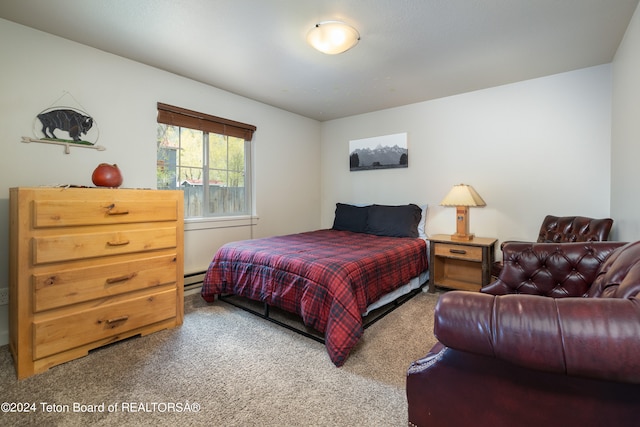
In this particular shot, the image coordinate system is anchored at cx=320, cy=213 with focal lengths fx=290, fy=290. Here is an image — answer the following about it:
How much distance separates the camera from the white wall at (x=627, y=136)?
6.23 ft

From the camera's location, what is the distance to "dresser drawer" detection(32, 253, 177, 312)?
1.78 m

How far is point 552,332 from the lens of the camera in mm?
727

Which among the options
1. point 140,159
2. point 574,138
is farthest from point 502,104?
point 140,159

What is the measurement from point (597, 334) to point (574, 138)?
2942mm

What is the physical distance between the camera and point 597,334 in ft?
2.26

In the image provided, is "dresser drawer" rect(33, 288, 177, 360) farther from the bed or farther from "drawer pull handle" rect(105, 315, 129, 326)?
the bed

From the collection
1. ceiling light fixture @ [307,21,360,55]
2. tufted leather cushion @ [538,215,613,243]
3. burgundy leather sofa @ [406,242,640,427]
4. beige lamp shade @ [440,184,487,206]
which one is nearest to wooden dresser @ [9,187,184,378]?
ceiling light fixture @ [307,21,360,55]

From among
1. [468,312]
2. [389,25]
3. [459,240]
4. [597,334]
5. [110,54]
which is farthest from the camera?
[459,240]

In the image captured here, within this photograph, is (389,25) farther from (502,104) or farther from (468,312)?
(468,312)

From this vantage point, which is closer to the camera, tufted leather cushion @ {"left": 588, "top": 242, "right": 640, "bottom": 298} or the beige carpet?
tufted leather cushion @ {"left": 588, "top": 242, "right": 640, "bottom": 298}

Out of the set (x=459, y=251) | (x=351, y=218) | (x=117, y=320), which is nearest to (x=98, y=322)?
(x=117, y=320)

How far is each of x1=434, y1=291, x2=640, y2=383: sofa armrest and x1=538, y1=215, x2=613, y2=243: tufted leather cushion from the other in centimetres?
207

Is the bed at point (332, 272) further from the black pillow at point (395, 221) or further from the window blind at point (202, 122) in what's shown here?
the window blind at point (202, 122)

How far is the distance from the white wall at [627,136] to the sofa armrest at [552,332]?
1.78 meters
